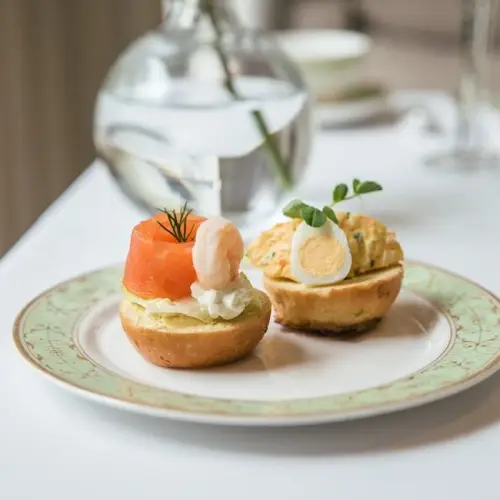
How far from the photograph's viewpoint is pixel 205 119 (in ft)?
3.65

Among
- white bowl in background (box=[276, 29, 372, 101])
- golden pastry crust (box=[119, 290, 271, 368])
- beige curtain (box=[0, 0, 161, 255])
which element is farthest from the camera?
beige curtain (box=[0, 0, 161, 255])

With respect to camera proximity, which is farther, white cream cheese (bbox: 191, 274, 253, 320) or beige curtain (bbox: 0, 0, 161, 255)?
beige curtain (bbox: 0, 0, 161, 255)

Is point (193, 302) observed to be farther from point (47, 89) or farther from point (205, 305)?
point (47, 89)

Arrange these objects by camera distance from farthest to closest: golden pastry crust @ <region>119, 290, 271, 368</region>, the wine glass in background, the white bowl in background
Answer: the white bowl in background < the wine glass in background < golden pastry crust @ <region>119, 290, 271, 368</region>

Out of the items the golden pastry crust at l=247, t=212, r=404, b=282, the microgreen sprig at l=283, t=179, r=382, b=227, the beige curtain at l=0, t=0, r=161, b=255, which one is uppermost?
the microgreen sprig at l=283, t=179, r=382, b=227

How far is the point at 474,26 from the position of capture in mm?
1469

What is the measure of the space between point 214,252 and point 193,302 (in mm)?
42

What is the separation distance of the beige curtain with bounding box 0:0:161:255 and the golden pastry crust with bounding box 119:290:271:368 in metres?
1.34

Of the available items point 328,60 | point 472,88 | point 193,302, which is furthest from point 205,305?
point 328,60

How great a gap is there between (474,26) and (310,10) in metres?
2.00

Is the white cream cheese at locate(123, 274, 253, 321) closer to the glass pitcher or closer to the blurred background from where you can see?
the glass pitcher

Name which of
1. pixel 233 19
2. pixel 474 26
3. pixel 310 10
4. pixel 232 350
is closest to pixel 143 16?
pixel 310 10

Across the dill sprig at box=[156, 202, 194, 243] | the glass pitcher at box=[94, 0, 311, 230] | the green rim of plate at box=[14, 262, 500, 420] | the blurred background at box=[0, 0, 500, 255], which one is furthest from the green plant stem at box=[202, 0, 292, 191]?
the blurred background at box=[0, 0, 500, 255]

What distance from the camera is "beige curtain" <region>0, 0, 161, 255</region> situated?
1.99 metres
